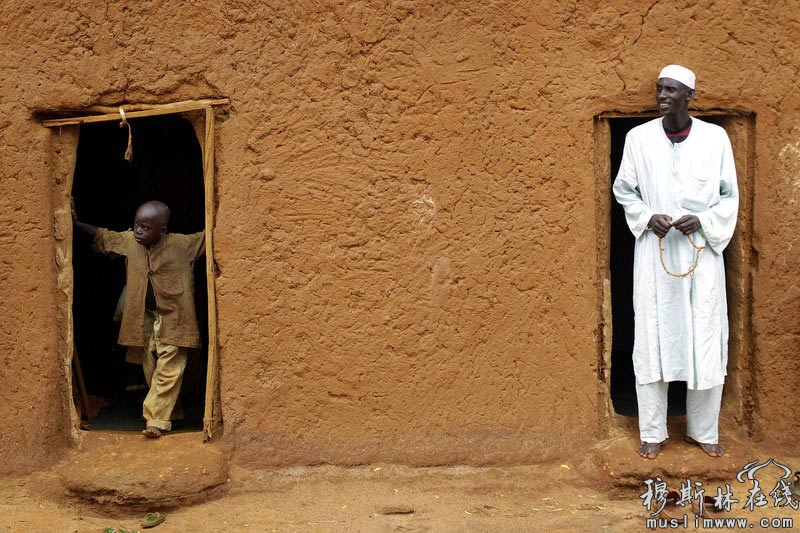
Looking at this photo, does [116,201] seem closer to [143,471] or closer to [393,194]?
[143,471]

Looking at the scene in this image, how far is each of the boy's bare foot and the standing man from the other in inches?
101

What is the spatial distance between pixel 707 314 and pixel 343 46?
2285mm

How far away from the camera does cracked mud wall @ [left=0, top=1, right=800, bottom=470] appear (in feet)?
16.5

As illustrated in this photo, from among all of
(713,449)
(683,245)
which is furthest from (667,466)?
(683,245)

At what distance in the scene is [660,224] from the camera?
489cm

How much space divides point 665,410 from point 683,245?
87 centimetres

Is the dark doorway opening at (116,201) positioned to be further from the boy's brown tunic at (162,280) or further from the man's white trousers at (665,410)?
the man's white trousers at (665,410)

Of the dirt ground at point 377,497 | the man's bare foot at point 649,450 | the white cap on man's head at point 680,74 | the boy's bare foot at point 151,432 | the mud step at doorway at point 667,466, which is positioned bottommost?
the dirt ground at point 377,497

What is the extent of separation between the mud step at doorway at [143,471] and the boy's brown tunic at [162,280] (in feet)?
1.81

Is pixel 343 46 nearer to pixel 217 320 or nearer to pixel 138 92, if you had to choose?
pixel 138 92

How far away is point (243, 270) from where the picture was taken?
5.09 m

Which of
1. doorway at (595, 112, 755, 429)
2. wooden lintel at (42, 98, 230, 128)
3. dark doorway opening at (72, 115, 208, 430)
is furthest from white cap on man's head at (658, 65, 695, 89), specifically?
dark doorway opening at (72, 115, 208, 430)

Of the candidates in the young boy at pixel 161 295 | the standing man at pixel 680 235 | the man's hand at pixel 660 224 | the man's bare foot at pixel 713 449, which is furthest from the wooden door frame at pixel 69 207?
the man's bare foot at pixel 713 449

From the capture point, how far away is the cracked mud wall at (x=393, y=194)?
502 cm
